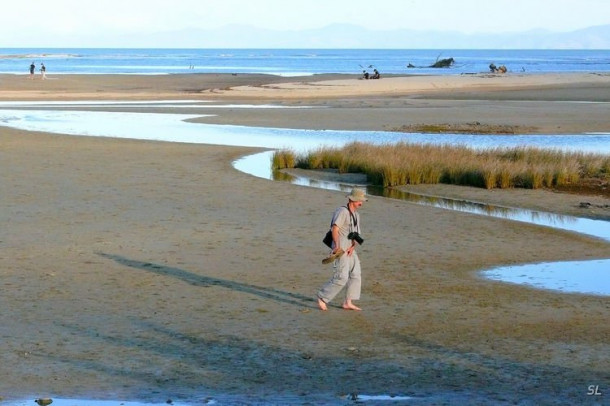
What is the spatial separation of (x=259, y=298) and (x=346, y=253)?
121 centimetres

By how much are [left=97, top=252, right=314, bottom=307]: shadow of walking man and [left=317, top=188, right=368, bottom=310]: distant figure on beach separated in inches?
16.7

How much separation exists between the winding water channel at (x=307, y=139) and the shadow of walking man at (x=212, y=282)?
2708mm

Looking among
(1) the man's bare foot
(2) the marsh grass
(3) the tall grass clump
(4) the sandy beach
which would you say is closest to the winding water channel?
(3) the tall grass clump

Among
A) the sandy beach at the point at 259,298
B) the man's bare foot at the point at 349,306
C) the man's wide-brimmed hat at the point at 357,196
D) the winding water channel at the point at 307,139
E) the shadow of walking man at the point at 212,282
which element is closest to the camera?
the sandy beach at the point at 259,298

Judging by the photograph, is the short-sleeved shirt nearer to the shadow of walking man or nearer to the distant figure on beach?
the distant figure on beach

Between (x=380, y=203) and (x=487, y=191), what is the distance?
319 cm

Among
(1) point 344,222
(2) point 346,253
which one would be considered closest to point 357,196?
(1) point 344,222

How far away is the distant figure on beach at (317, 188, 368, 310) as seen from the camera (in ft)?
34.0

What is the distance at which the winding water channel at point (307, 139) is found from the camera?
1284 centimetres

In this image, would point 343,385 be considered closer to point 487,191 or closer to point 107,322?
point 107,322

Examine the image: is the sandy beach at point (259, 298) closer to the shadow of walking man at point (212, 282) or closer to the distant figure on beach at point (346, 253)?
the shadow of walking man at point (212, 282)

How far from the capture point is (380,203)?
18812 millimetres

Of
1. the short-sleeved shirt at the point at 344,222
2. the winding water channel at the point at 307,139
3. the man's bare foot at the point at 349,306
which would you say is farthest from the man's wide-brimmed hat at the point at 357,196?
the winding water channel at the point at 307,139

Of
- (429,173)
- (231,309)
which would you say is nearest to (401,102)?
(429,173)
